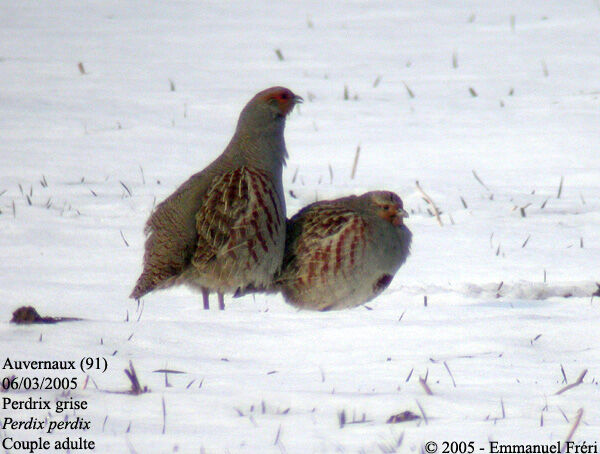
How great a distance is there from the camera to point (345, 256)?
5184mm

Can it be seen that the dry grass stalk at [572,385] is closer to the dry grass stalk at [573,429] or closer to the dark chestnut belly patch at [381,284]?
the dry grass stalk at [573,429]

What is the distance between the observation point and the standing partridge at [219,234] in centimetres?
497

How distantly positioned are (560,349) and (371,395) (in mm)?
906

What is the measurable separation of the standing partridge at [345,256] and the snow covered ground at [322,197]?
117mm

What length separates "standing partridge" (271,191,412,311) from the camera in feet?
16.8

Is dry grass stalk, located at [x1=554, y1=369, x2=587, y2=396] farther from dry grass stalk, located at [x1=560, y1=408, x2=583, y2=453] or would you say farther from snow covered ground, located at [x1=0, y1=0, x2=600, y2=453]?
dry grass stalk, located at [x1=560, y1=408, x2=583, y2=453]

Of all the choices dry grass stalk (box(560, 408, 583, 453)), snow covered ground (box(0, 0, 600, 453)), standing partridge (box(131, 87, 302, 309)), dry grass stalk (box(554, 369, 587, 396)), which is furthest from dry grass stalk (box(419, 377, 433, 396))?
standing partridge (box(131, 87, 302, 309))

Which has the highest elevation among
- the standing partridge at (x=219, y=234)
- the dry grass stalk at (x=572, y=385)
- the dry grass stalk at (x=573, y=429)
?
the standing partridge at (x=219, y=234)

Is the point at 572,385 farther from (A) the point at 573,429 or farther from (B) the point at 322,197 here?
(B) the point at 322,197

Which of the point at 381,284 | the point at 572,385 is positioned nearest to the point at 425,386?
the point at 572,385

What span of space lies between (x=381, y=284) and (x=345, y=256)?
0.72ft

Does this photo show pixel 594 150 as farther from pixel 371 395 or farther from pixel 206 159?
pixel 371 395

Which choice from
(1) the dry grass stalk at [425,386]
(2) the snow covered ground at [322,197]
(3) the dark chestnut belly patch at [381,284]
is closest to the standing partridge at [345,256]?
(3) the dark chestnut belly patch at [381,284]

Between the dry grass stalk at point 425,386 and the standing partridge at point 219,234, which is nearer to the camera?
the dry grass stalk at point 425,386
